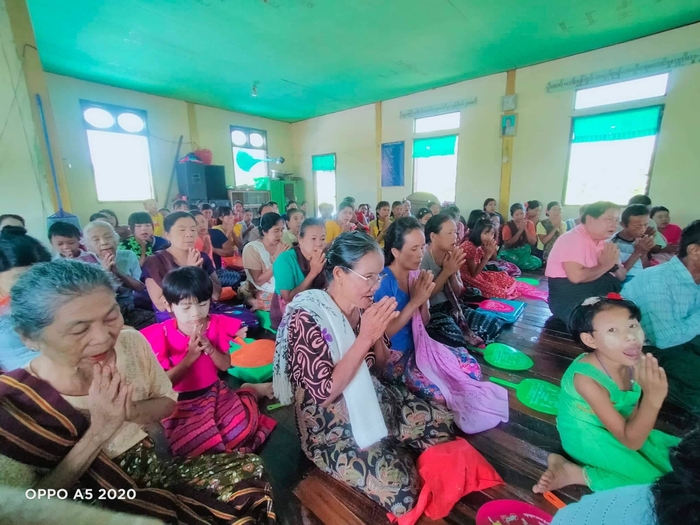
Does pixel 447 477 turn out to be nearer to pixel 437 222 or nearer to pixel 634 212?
pixel 437 222

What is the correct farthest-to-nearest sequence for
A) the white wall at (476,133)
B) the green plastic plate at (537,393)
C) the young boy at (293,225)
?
the white wall at (476,133), the young boy at (293,225), the green plastic plate at (537,393)

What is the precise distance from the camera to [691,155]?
195 inches

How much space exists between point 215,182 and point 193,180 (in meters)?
0.51

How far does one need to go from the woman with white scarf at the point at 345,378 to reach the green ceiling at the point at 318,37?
430 centimetres

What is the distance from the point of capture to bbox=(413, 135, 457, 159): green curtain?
294 inches

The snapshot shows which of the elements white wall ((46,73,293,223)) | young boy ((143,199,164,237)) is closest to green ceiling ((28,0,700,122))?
white wall ((46,73,293,223))

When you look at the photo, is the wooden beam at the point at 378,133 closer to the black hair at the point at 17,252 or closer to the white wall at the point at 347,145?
the white wall at the point at 347,145

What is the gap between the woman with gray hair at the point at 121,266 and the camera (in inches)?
103

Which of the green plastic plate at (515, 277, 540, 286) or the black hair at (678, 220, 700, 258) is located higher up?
the black hair at (678, 220, 700, 258)

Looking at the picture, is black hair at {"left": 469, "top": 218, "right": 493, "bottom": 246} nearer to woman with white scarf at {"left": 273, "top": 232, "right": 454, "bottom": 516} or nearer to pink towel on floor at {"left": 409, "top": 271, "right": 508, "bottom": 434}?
pink towel on floor at {"left": 409, "top": 271, "right": 508, "bottom": 434}

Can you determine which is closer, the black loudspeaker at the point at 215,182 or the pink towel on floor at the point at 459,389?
the pink towel on floor at the point at 459,389

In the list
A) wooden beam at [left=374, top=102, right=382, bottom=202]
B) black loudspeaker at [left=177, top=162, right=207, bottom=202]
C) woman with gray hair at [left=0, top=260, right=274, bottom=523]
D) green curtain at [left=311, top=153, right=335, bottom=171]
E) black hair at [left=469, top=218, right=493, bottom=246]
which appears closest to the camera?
woman with gray hair at [left=0, top=260, right=274, bottom=523]

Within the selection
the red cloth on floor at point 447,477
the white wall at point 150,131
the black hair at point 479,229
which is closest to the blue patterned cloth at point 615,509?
the red cloth on floor at point 447,477

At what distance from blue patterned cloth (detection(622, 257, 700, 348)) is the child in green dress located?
75 cm
